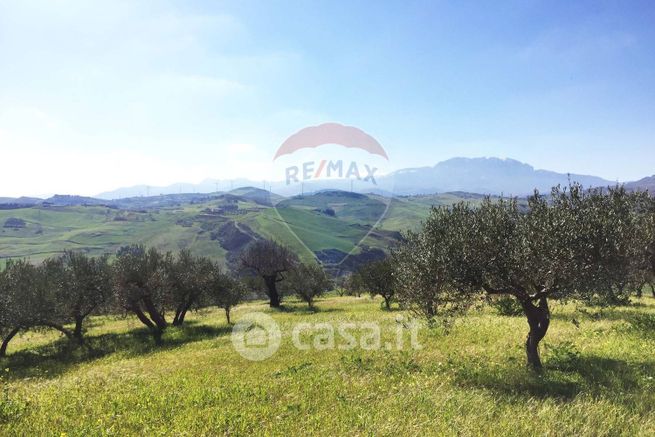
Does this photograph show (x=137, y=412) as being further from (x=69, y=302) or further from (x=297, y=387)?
(x=69, y=302)

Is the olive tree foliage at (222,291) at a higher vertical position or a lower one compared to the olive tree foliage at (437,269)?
lower

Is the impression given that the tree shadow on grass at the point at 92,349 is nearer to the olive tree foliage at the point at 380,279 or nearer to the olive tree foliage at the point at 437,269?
the olive tree foliage at the point at 437,269

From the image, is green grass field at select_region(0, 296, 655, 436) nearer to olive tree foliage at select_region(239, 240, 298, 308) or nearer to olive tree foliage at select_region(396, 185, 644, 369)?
olive tree foliage at select_region(396, 185, 644, 369)

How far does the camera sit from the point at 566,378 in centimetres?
1700

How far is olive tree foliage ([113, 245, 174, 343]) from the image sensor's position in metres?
40.3

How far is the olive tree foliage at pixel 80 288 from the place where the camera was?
39125mm

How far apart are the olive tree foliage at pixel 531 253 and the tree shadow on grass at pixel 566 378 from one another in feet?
4.16

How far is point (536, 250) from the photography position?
53.8 ft

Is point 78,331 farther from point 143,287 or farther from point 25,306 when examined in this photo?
point 143,287

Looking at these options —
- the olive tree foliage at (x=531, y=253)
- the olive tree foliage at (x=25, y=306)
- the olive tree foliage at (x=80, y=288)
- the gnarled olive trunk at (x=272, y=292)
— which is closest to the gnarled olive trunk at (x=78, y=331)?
the olive tree foliage at (x=80, y=288)

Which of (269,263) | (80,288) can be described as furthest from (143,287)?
(269,263)

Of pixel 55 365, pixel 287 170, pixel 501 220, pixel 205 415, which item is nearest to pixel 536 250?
pixel 501 220

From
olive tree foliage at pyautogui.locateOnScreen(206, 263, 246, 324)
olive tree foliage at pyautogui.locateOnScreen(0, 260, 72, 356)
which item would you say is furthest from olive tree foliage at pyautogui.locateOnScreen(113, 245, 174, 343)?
olive tree foliage at pyautogui.locateOnScreen(206, 263, 246, 324)

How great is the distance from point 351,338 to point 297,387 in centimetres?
1145
